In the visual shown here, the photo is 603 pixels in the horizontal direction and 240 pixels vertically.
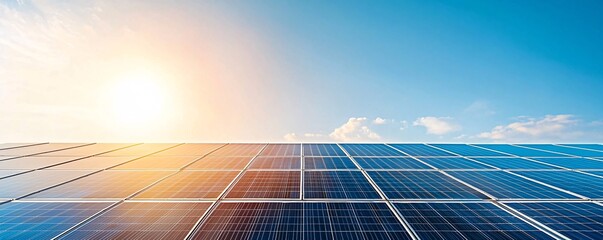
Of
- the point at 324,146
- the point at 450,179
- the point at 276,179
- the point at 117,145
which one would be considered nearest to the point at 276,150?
the point at 324,146

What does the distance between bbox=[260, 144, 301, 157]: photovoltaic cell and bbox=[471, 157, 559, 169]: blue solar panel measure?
1117cm

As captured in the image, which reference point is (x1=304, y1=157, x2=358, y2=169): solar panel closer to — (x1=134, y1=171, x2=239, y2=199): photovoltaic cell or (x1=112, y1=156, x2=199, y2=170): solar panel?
(x1=134, y1=171, x2=239, y2=199): photovoltaic cell

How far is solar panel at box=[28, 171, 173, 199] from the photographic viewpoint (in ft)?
30.3

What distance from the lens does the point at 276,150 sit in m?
17.3

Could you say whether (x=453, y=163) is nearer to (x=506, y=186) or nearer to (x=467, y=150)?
(x=506, y=186)

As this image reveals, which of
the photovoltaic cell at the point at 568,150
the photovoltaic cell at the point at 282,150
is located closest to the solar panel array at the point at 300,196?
the photovoltaic cell at the point at 282,150

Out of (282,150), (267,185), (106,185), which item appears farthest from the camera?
(282,150)

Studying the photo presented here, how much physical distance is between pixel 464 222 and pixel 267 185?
6.56 metres

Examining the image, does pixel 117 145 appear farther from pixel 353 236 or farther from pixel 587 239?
pixel 587 239

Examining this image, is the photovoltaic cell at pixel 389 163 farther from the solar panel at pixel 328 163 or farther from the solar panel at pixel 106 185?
the solar panel at pixel 106 185

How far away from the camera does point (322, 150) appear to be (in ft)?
57.6

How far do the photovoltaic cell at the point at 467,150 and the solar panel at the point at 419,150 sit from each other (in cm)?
109

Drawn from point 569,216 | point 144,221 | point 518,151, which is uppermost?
→ point 518,151

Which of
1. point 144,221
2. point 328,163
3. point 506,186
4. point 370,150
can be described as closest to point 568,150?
point 506,186
